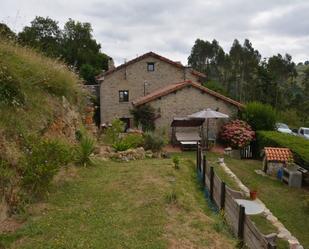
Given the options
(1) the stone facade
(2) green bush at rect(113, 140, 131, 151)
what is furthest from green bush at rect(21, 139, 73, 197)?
(1) the stone facade

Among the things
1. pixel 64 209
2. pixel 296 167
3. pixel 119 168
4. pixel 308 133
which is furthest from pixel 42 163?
pixel 308 133

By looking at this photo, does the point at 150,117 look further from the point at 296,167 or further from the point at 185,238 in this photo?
the point at 185,238

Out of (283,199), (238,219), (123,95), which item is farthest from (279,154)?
(123,95)

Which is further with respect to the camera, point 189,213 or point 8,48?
point 8,48

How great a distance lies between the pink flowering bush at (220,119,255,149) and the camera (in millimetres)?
18828

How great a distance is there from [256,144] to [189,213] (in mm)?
13590

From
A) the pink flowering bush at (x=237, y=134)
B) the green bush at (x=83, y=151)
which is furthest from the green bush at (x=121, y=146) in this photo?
the pink flowering bush at (x=237, y=134)

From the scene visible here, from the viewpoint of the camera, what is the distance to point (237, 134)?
19312mm

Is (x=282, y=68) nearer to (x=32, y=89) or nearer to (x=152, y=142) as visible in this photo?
(x=152, y=142)

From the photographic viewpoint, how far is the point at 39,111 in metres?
8.16

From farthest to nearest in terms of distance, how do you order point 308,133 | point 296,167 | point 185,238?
1. point 308,133
2. point 296,167
3. point 185,238

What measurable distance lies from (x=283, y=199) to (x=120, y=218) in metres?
6.60

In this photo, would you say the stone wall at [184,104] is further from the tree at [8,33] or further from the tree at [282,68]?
the tree at [282,68]

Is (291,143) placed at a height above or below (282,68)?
below
